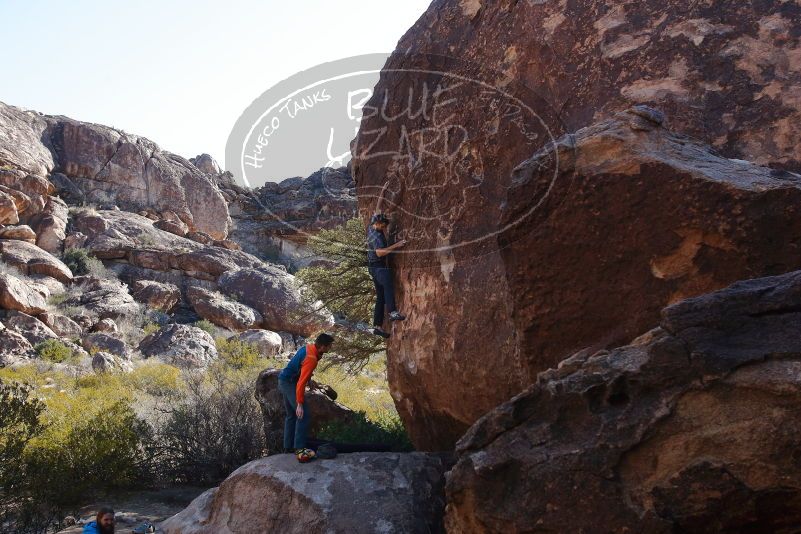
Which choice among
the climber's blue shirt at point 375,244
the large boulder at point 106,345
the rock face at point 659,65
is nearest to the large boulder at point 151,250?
the large boulder at point 106,345

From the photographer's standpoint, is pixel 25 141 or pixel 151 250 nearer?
pixel 151 250

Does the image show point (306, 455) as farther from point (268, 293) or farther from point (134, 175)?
point (134, 175)

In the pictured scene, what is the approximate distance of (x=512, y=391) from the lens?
15.4 feet

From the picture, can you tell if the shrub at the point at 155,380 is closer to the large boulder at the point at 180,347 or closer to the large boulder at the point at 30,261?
the large boulder at the point at 180,347

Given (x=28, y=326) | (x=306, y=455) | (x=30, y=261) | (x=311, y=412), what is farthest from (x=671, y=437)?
(x=30, y=261)

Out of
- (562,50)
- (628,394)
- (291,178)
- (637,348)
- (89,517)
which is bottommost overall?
(89,517)

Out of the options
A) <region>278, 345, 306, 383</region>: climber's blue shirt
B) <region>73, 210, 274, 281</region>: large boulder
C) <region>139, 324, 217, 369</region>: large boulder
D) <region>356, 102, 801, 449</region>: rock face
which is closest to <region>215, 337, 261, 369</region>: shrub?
<region>139, 324, 217, 369</region>: large boulder

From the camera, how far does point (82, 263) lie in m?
23.0

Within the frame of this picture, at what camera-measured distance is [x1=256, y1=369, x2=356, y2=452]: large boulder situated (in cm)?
888

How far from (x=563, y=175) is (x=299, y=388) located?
9.14 ft

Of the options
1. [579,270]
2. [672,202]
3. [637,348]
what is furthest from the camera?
[579,270]

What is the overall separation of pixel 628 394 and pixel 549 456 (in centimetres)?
45

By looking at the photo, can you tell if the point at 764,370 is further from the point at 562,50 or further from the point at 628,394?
the point at 562,50

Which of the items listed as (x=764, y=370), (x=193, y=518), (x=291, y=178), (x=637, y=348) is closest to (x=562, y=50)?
(x=637, y=348)
